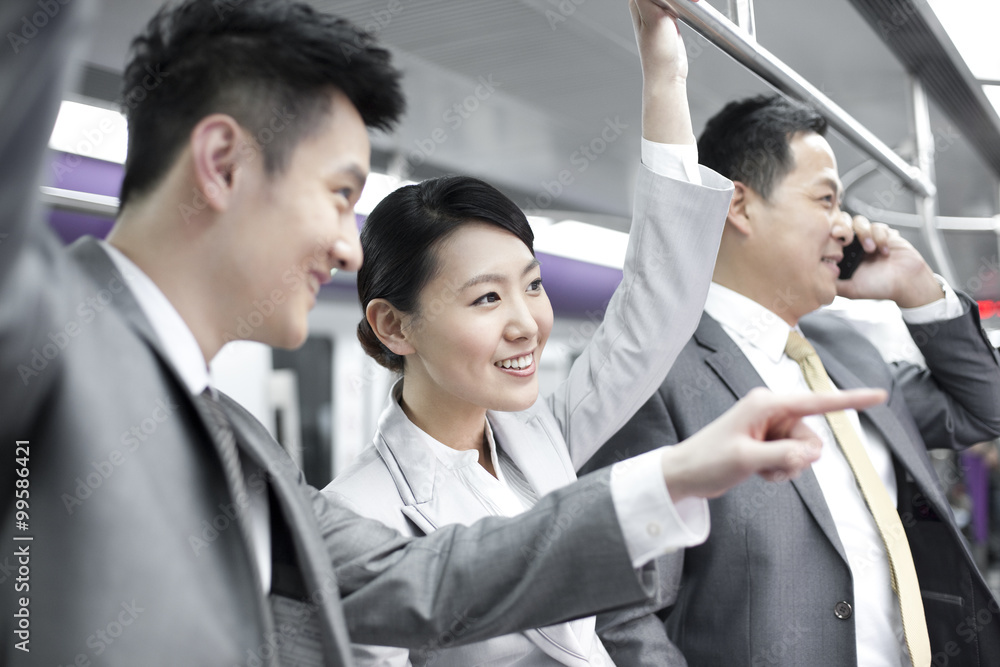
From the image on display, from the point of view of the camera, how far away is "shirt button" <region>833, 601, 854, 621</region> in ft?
5.58

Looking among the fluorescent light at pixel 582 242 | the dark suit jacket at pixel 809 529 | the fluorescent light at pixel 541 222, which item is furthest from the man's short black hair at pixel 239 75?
the fluorescent light at pixel 541 222

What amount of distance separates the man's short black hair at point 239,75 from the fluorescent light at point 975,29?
183cm

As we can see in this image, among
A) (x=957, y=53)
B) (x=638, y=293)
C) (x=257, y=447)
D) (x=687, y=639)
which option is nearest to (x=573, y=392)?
(x=638, y=293)

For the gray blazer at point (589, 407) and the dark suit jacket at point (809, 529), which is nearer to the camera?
the gray blazer at point (589, 407)

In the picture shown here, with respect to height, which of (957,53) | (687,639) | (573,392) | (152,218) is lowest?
(687,639)

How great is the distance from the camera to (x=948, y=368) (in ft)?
7.39

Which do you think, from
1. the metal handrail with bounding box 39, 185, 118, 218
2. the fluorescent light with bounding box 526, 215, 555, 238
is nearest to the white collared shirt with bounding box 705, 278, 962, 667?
the metal handrail with bounding box 39, 185, 118, 218

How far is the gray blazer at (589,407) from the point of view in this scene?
4.74ft

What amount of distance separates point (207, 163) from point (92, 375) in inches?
10.2

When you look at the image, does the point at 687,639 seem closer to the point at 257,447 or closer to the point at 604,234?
the point at 257,447

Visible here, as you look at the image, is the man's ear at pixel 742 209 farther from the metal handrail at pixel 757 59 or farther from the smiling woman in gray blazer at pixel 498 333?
the smiling woman in gray blazer at pixel 498 333

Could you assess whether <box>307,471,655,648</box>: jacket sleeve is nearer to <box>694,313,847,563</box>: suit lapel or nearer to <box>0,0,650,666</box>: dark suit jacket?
<box>0,0,650,666</box>: dark suit jacket

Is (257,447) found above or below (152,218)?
below

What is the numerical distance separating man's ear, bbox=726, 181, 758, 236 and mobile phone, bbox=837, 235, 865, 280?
0.43 m
